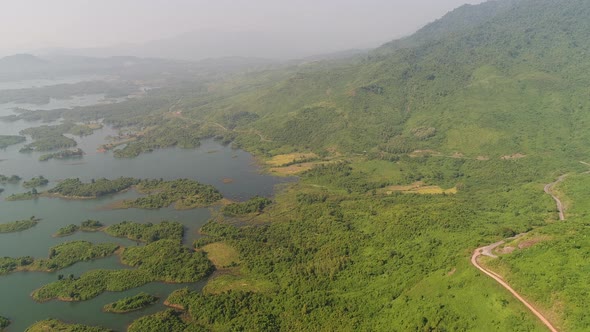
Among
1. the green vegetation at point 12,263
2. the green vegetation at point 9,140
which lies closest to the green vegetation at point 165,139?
the green vegetation at point 9,140

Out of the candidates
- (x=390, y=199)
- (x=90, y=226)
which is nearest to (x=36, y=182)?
(x=90, y=226)

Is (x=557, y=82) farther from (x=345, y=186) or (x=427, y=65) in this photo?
(x=345, y=186)

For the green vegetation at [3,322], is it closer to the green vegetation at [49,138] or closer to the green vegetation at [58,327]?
the green vegetation at [58,327]

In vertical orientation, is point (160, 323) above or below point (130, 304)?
below

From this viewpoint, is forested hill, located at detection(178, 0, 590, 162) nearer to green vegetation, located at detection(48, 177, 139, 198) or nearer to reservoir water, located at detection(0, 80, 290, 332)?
reservoir water, located at detection(0, 80, 290, 332)

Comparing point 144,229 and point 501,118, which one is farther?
point 501,118

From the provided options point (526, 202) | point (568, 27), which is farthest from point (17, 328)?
point (568, 27)

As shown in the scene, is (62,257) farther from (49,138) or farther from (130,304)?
(49,138)
